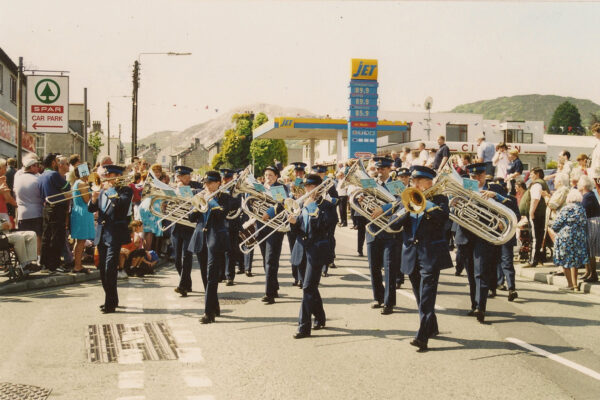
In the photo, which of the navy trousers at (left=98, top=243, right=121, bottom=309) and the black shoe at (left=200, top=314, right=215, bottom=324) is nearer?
the black shoe at (left=200, top=314, right=215, bottom=324)

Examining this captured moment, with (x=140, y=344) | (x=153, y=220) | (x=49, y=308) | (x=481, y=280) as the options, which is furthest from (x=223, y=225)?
(x=153, y=220)

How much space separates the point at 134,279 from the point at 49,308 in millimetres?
3108

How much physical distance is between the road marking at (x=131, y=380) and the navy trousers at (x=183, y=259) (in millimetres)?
4018

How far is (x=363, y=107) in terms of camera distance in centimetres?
3184

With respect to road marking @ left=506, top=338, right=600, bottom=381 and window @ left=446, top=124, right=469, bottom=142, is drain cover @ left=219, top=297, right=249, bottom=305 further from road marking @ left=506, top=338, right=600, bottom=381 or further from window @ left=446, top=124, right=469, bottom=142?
window @ left=446, top=124, right=469, bottom=142

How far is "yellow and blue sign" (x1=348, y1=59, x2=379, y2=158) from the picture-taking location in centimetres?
3106

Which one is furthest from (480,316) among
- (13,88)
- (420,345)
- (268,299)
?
(13,88)

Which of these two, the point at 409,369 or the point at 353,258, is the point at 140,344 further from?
the point at 353,258

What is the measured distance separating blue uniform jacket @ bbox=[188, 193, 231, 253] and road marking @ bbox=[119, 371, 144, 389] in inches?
109

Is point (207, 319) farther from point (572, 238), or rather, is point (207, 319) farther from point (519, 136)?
point (519, 136)

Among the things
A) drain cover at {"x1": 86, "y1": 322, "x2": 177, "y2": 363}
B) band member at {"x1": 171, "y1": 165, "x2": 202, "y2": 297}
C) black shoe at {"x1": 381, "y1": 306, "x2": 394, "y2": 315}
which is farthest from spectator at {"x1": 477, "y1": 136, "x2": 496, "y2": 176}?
drain cover at {"x1": 86, "y1": 322, "x2": 177, "y2": 363}

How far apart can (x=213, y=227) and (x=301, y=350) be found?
102 inches

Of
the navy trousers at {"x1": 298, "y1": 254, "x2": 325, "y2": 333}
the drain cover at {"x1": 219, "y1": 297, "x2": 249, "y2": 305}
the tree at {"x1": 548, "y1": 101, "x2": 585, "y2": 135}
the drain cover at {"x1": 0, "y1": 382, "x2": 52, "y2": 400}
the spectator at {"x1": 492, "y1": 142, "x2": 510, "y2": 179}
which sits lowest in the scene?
the drain cover at {"x1": 0, "y1": 382, "x2": 52, "y2": 400}

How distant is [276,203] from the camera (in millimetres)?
9531
